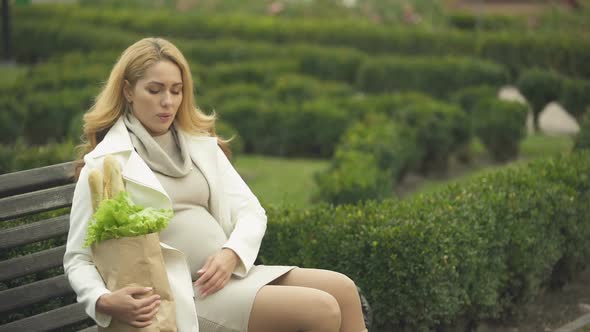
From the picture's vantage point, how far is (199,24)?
20922 millimetres

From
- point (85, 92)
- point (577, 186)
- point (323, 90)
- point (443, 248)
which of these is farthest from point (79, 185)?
point (323, 90)

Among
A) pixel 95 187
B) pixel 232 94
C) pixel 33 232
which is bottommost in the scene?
pixel 232 94

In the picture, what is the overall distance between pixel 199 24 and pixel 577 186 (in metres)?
15.6

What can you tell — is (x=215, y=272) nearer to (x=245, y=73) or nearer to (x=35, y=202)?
(x=35, y=202)

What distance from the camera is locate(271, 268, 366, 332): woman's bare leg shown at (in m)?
3.60

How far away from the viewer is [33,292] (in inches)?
146

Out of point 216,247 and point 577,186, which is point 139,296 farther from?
point 577,186

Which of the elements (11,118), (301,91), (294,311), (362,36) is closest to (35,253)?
(294,311)

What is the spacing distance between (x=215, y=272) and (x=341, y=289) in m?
0.48

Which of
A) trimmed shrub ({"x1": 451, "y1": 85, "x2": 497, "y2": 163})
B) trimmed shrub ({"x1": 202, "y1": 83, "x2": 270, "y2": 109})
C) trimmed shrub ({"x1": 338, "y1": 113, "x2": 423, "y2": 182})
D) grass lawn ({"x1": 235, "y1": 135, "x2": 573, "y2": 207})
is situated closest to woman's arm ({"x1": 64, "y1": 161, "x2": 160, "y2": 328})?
trimmed shrub ({"x1": 338, "y1": 113, "x2": 423, "y2": 182})

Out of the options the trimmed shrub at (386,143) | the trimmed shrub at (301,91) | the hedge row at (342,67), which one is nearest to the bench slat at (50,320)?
the trimmed shrub at (386,143)

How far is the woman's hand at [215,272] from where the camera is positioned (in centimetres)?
347

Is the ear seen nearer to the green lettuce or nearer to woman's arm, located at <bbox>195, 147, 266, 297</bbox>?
woman's arm, located at <bbox>195, 147, 266, 297</bbox>

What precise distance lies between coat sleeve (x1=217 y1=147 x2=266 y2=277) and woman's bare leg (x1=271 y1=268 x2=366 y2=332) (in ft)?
0.49
